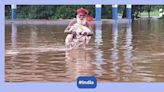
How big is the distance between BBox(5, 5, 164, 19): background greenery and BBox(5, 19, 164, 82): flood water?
0.07m

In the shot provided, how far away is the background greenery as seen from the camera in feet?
11.6

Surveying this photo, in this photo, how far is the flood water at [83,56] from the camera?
359 cm

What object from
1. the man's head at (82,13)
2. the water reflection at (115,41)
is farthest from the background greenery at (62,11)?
the water reflection at (115,41)

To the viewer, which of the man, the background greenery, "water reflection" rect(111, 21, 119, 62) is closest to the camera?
the background greenery

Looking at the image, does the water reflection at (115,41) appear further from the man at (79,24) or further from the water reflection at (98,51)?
the man at (79,24)

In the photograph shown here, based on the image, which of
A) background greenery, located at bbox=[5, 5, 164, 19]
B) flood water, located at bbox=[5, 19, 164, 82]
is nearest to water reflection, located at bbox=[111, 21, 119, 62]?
flood water, located at bbox=[5, 19, 164, 82]

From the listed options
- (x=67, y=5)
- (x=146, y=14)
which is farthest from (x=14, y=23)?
(x=146, y=14)

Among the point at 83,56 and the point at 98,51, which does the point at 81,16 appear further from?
the point at 98,51

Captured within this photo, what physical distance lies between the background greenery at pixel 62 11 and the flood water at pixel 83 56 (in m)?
0.07

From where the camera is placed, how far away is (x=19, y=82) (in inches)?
134

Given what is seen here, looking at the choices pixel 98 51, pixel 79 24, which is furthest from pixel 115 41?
pixel 79 24

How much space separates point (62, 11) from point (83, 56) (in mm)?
482

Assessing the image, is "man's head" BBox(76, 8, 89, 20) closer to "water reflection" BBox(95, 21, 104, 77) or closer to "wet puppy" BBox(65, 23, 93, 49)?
"wet puppy" BBox(65, 23, 93, 49)

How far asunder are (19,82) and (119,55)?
1017mm
